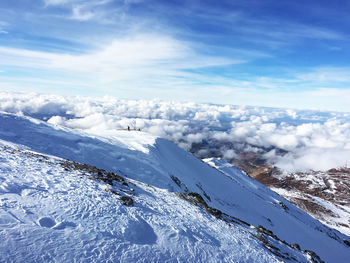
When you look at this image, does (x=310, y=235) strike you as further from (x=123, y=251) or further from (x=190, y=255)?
(x=123, y=251)

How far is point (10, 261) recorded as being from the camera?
646 cm

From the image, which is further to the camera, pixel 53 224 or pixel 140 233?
pixel 140 233

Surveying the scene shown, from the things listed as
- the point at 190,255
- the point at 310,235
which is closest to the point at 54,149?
the point at 190,255

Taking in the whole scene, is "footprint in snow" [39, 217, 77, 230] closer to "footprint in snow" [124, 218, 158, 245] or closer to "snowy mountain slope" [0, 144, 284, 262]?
"snowy mountain slope" [0, 144, 284, 262]

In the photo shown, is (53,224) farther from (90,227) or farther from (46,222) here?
(90,227)

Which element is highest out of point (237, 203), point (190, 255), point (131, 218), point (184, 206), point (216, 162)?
point (131, 218)

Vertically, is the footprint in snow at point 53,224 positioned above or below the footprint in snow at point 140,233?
above

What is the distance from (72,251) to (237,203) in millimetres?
40458

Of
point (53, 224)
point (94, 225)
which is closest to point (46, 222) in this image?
point (53, 224)

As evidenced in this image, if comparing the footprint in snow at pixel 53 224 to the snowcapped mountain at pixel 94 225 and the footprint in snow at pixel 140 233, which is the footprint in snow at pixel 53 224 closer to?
the snowcapped mountain at pixel 94 225

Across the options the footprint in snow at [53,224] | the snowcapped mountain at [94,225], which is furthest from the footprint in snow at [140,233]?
the footprint in snow at [53,224]

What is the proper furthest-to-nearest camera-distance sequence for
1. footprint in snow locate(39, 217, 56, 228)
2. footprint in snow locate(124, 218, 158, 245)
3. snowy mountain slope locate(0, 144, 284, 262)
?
footprint in snow locate(124, 218, 158, 245) < footprint in snow locate(39, 217, 56, 228) < snowy mountain slope locate(0, 144, 284, 262)

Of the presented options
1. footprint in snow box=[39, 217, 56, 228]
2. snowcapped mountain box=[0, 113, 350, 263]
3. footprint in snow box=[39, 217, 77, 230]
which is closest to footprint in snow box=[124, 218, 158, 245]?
snowcapped mountain box=[0, 113, 350, 263]

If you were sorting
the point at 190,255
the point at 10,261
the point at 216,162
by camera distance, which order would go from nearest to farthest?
the point at 10,261, the point at 190,255, the point at 216,162
